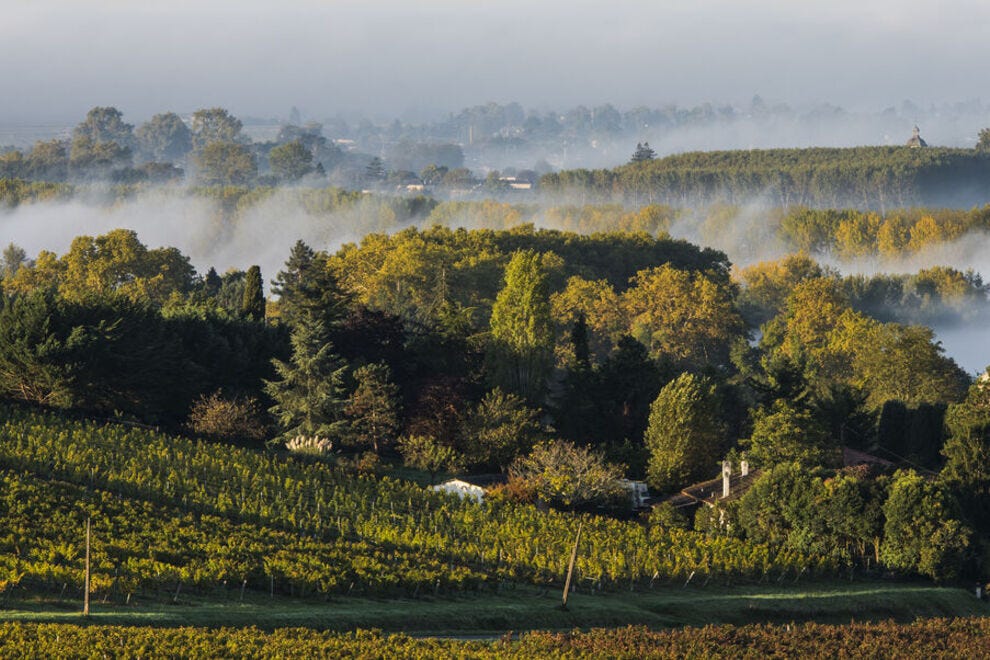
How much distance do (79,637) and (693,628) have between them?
1708cm

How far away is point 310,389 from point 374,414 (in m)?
2.93

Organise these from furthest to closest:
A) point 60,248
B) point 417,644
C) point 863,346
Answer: point 60,248, point 863,346, point 417,644

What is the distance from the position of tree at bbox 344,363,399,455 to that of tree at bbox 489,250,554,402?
20.7ft

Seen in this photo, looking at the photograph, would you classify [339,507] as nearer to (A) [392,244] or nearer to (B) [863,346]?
(B) [863,346]

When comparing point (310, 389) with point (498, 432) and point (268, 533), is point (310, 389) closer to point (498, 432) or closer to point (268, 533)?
point (498, 432)

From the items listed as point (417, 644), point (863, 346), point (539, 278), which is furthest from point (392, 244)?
point (417, 644)

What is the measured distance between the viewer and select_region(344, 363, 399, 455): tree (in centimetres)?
7325

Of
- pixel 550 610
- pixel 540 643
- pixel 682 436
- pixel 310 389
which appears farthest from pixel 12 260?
pixel 540 643

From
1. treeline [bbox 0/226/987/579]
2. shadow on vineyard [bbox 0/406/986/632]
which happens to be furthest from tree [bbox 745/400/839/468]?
shadow on vineyard [bbox 0/406/986/632]

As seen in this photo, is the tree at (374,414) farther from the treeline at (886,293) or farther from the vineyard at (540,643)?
the treeline at (886,293)

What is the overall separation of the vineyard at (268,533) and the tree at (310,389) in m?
5.44

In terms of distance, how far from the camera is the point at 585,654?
43.8 meters

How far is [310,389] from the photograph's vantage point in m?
A: 74.3

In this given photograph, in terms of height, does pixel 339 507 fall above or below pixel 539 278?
below
